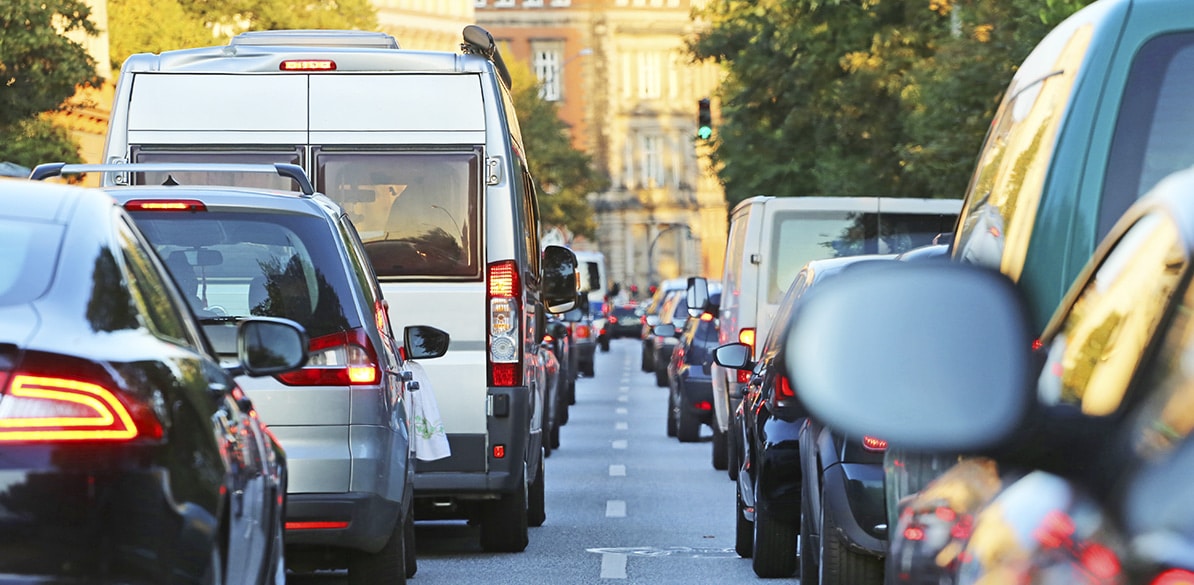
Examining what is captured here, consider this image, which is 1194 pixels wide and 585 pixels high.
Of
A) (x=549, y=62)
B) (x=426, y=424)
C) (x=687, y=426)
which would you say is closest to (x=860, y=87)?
(x=687, y=426)

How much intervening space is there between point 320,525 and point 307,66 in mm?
3957

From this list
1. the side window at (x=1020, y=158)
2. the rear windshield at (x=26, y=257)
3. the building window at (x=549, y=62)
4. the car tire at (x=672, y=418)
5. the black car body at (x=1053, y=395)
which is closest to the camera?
the black car body at (x=1053, y=395)

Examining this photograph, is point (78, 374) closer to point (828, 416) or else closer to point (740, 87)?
point (828, 416)

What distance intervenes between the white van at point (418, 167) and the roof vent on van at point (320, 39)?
183cm

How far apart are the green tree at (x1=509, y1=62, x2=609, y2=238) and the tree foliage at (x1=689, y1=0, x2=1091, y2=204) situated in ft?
110

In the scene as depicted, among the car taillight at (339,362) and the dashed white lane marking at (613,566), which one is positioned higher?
the car taillight at (339,362)

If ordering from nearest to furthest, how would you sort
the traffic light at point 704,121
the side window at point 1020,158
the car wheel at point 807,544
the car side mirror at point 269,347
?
the side window at point 1020,158, the car side mirror at point 269,347, the car wheel at point 807,544, the traffic light at point 704,121

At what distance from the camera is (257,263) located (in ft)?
28.8

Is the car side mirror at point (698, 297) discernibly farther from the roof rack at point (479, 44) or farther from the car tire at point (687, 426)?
the roof rack at point (479, 44)

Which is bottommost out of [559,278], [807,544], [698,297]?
[698,297]

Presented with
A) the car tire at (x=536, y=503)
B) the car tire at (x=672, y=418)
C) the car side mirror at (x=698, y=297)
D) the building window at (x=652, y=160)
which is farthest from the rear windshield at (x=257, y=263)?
the building window at (x=652, y=160)

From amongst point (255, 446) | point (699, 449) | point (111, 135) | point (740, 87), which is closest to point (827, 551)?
point (255, 446)

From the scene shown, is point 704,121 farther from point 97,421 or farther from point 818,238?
point 97,421

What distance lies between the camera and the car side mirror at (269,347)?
20.2 ft
